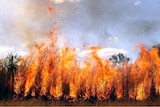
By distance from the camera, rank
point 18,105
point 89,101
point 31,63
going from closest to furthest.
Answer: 1. point 18,105
2. point 89,101
3. point 31,63

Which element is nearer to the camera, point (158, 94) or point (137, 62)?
point (158, 94)

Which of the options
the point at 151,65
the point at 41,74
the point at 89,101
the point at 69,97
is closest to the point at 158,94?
the point at 151,65

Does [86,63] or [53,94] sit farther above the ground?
[86,63]

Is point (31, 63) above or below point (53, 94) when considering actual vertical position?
above

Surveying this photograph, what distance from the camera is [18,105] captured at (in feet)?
115

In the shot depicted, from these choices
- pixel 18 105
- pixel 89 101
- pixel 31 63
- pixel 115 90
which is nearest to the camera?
pixel 18 105

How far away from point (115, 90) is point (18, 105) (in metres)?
13.6

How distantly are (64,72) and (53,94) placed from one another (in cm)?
372

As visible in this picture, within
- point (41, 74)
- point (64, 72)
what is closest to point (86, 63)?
point (64, 72)

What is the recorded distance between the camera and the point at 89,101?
128 ft

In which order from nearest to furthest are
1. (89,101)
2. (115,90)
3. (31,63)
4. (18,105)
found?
1. (18,105)
2. (89,101)
3. (115,90)
4. (31,63)

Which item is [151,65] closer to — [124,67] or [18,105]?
[124,67]

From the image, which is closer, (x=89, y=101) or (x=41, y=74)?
(x=89, y=101)

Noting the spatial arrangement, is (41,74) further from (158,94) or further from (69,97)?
(158,94)
